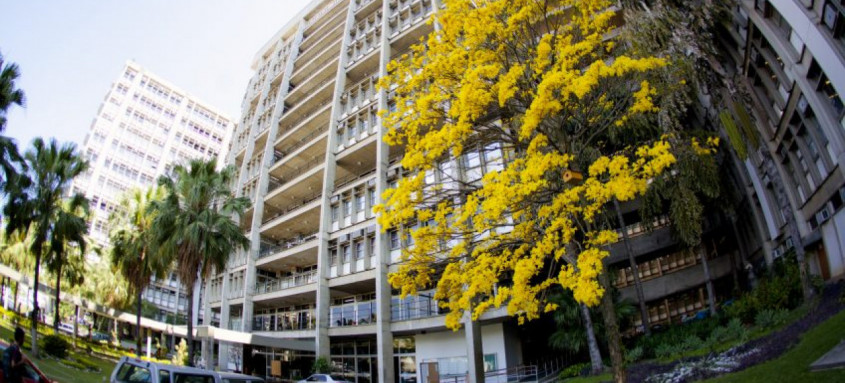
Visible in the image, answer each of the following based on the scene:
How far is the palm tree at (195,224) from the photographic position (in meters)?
23.6

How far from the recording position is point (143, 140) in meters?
78.4

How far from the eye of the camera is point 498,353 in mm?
24984

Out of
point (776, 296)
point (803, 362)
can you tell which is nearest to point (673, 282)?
point (776, 296)

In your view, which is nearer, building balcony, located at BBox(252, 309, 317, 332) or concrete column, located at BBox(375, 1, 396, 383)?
concrete column, located at BBox(375, 1, 396, 383)

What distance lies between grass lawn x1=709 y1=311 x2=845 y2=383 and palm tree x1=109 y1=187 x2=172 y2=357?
24.9m

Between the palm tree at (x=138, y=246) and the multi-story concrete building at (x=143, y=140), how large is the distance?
1471 inches

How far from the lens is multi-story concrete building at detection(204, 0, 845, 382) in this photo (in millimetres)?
16703

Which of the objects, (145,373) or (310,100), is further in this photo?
(310,100)

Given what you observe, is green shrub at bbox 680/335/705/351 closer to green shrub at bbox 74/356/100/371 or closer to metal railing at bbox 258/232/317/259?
metal railing at bbox 258/232/317/259

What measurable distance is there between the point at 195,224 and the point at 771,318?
24.5 m

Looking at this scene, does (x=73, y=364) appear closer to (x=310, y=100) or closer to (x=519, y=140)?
(x=519, y=140)

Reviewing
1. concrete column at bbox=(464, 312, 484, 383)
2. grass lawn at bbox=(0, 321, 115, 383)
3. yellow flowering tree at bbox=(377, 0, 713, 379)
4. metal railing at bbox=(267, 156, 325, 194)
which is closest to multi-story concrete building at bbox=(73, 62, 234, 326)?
metal railing at bbox=(267, 156, 325, 194)

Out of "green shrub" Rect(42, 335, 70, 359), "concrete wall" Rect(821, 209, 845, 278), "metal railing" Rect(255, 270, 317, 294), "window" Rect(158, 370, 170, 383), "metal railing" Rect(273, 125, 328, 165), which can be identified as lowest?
"window" Rect(158, 370, 170, 383)

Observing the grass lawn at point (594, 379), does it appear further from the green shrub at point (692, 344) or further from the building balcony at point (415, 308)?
the building balcony at point (415, 308)
